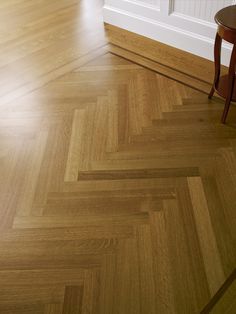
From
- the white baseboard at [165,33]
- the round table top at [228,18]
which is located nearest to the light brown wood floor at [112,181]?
the white baseboard at [165,33]

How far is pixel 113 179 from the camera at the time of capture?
6.50ft

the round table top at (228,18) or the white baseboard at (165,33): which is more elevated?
the round table top at (228,18)

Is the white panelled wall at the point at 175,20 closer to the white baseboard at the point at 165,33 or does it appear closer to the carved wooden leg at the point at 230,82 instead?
the white baseboard at the point at 165,33

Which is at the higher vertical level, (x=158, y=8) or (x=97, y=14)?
(x=158, y=8)

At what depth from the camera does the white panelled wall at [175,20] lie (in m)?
2.73

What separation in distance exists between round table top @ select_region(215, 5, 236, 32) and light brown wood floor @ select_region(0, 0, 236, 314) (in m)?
0.58

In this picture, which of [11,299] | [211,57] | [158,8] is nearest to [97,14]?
[158,8]

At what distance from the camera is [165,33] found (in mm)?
3041

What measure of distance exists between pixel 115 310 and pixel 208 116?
1.36 m

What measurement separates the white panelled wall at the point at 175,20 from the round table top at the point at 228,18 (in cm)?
50

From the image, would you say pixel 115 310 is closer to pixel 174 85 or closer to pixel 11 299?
pixel 11 299

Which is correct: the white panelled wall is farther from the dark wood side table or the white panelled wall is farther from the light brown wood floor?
the dark wood side table

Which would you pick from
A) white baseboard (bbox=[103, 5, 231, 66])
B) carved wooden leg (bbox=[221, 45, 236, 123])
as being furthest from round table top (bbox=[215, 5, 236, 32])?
white baseboard (bbox=[103, 5, 231, 66])

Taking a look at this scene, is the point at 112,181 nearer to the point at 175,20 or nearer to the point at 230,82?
the point at 230,82
